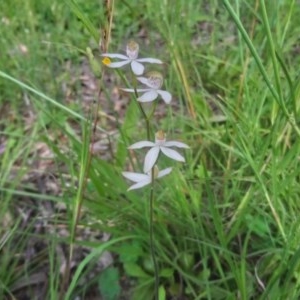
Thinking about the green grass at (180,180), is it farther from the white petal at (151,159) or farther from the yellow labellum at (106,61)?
the white petal at (151,159)

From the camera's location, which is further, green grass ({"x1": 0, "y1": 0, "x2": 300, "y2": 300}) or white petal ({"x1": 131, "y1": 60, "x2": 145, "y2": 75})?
green grass ({"x1": 0, "y1": 0, "x2": 300, "y2": 300})

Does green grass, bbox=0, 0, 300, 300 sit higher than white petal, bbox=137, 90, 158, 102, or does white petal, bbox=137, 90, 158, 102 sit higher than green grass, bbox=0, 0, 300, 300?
white petal, bbox=137, 90, 158, 102

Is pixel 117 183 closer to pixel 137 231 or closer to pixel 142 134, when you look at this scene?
pixel 137 231

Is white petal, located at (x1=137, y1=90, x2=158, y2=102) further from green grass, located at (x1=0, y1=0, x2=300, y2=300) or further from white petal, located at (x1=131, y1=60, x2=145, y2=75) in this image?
green grass, located at (x1=0, y1=0, x2=300, y2=300)

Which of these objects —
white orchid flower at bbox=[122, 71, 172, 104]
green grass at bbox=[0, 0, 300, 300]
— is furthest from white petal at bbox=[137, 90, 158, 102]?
green grass at bbox=[0, 0, 300, 300]

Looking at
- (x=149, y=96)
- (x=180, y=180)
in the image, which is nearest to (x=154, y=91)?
(x=149, y=96)

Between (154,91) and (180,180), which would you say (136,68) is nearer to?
(154,91)
